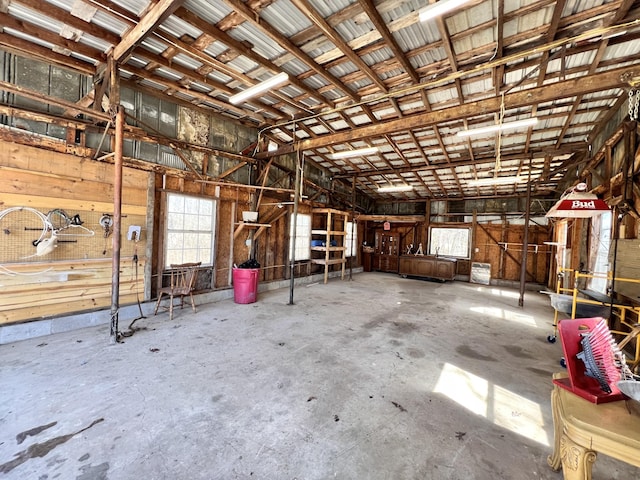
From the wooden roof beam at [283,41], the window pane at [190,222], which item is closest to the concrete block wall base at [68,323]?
the window pane at [190,222]

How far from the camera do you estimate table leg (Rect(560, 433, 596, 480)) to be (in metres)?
1.35

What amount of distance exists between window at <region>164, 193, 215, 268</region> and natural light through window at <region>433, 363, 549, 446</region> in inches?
208

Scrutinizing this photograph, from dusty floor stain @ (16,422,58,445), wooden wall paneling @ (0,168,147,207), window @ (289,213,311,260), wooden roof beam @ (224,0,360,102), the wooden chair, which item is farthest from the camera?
window @ (289,213,311,260)

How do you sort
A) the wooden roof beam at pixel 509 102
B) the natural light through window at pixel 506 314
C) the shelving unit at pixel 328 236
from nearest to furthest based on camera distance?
the wooden roof beam at pixel 509 102 → the natural light through window at pixel 506 314 → the shelving unit at pixel 328 236

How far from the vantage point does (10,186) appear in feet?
11.7

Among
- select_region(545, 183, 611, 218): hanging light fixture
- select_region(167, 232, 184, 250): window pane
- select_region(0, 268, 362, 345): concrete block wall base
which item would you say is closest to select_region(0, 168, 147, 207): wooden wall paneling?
select_region(167, 232, 184, 250): window pane

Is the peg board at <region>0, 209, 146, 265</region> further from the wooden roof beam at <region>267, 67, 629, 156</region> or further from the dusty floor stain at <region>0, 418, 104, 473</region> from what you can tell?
the wooden roof beam at <region>267, 67, 629, 156</region>

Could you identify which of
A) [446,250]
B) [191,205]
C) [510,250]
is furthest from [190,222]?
[510,250]

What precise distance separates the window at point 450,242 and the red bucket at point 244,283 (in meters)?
8.91

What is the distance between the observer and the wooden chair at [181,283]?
4.76m

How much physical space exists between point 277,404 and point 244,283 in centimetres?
370

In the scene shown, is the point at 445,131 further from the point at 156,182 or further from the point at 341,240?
the point at 156,182

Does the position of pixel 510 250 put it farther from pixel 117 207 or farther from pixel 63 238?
pixel 63 238

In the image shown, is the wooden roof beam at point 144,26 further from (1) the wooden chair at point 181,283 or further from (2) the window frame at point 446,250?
(2) the window frame at point 446,250
